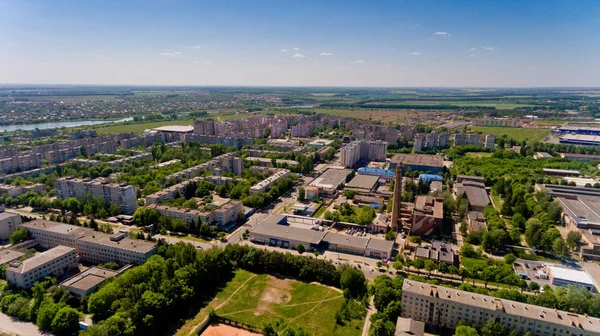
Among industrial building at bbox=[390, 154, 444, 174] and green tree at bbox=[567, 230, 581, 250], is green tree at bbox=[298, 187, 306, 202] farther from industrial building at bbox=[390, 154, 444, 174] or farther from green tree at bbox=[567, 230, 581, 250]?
green tree at bbox=[567, 230, 581, 250]

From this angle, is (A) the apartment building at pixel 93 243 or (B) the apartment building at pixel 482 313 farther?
(A) the apartment building at pixel 93 243

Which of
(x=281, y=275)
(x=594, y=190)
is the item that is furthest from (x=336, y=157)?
(x=281, y=275)

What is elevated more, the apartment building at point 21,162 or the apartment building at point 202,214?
the apartment building at point 21,162

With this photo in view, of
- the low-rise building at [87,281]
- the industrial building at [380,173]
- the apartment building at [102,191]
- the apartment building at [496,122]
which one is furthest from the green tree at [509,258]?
the apartment building at [496,122]

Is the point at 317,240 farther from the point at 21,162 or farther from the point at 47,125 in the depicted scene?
the point at 47,125

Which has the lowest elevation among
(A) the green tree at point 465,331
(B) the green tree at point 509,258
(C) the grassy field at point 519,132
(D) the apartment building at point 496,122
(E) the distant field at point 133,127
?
(B) the green tree at point 509,258

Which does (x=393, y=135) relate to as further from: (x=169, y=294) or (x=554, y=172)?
(x=169, y=294)

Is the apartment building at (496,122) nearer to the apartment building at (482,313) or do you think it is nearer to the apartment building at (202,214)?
the apartment building at (202,214)
